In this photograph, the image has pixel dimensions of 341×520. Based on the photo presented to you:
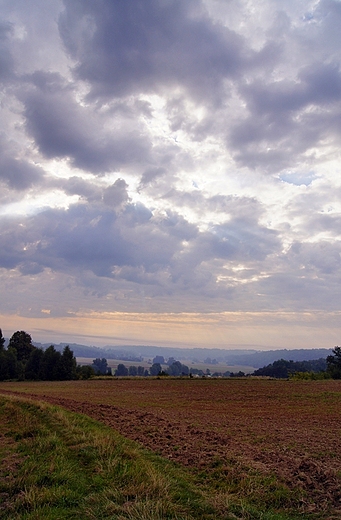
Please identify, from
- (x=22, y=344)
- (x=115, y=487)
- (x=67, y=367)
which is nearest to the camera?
(x=115, y=487)

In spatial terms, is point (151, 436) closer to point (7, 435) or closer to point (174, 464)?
point (174, 464)

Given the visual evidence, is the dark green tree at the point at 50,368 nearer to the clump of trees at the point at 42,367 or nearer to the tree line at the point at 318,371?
the clump of trees at the point at 42,367

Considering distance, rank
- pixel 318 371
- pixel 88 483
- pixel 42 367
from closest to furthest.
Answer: pixel 88 483 → pixel 42 367 → pixel 318 371

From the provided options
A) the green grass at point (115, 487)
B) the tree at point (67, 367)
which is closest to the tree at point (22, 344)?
the tree at point (67, 367)

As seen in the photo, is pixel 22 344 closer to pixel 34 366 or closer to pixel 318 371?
pixel 34 366

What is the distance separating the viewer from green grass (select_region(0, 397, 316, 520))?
21.4ft

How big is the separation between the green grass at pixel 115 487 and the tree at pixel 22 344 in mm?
97801

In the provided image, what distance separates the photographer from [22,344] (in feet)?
336

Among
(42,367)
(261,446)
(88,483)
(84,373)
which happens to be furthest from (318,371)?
(88,483)

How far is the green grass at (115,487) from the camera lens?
6.52 metres

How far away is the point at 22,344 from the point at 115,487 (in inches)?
4120

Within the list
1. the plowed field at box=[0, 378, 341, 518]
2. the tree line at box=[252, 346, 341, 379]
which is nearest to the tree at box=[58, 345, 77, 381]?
the tree line at box=[252, 346, 341, 379]

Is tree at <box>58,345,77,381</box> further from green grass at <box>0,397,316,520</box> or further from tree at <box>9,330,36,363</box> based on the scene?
green grass at <box>0,397,316,520</box>

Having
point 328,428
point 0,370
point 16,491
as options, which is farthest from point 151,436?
point 0,370
